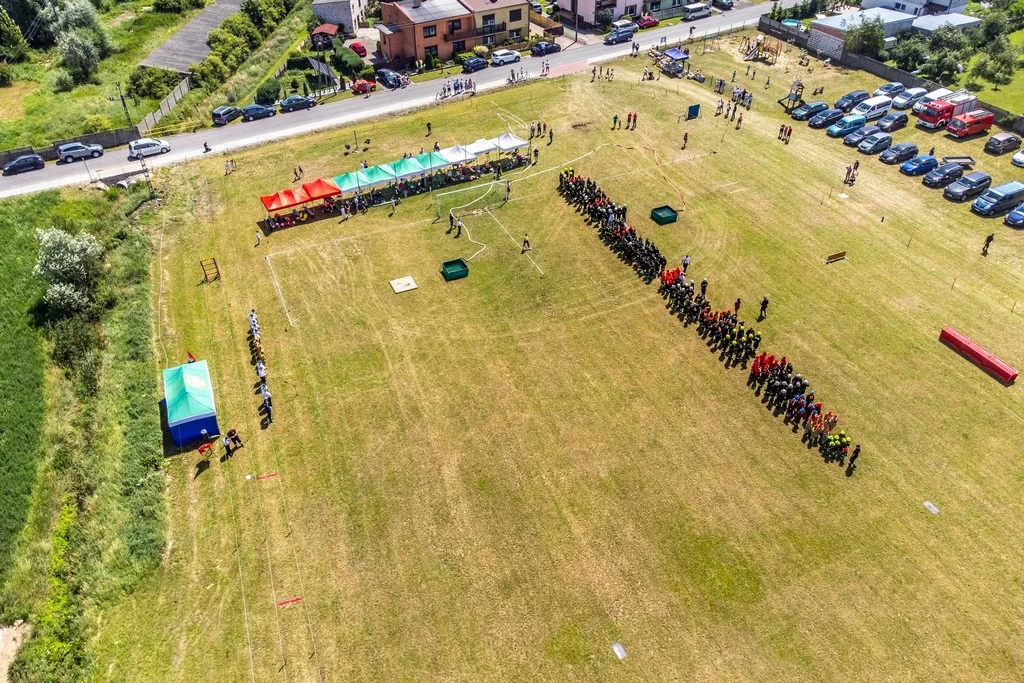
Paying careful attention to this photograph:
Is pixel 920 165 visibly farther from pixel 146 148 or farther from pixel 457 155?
pixel 146 148

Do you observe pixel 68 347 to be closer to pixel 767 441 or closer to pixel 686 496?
pixel 686 496

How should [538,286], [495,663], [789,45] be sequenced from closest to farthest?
1. [495,663]
2. [538,286]
3. [789,45]

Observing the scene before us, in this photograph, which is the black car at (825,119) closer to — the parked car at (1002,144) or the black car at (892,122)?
the black car at (892,122)

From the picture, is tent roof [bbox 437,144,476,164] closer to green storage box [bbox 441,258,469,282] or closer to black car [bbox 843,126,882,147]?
green storage box [bbox 441,258,469,282]

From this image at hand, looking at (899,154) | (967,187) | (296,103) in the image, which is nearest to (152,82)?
(296,103)

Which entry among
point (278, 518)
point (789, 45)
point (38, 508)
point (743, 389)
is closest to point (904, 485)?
point (743, 389)

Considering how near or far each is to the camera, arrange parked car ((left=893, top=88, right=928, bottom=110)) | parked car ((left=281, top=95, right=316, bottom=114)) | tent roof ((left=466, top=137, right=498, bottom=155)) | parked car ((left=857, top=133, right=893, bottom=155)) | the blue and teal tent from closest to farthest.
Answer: the blue and teal tent < tent roof ((left=466, top=137, right=498, bottom=155)) < parked car ((left=857, top=133, right=893, bottom=155)) < parked car ((left=893, top=88, right=928, bottom=110)) < parked car ((left=281, top=95, right=316, bottom=114))

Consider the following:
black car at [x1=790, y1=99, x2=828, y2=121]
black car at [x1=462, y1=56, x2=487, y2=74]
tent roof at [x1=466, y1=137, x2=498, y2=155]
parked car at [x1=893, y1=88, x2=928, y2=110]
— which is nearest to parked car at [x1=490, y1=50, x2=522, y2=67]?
black car at [x1=462, y1=56, x2=487, y2=74]
